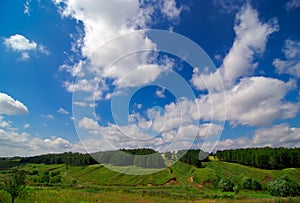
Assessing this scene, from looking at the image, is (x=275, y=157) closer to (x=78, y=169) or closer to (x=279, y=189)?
(x=279, y=189)

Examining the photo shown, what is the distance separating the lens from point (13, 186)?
47.8 ft

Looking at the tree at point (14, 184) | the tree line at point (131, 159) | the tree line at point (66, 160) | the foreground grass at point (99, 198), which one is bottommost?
the foreground grass at point (99, 198)

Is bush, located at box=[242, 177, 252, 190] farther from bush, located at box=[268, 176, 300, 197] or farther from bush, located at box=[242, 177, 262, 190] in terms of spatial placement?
bush, located at box=[268, 176, 300, 197]

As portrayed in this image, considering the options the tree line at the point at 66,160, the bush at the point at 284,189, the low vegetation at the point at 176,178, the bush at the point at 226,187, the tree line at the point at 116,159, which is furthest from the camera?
the tree line at the point at 66,160

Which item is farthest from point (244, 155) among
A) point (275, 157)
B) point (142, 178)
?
point (142, 178)

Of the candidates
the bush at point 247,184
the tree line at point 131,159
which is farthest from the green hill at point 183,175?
the bush at point 247,184

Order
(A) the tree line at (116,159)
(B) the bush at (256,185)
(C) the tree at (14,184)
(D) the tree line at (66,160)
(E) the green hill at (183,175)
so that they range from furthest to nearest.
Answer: (D) the tree line at (66,160) < (E) the green hill at (183,175) < (A) the tree line at (116,159) < (B) the bush at (256,185) < (C) the tree at (14,184)

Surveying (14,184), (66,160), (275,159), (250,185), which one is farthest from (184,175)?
(14,184)

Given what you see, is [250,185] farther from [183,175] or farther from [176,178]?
[183,175]

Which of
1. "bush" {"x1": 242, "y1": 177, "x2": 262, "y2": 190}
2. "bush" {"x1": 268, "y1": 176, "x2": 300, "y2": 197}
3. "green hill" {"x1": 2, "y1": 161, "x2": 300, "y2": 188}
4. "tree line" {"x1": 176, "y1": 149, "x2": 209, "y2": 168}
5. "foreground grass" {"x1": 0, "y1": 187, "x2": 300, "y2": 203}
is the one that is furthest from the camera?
"tree line" {"x1": 176, "y1": 149, "x2": 209, "y2": 168}

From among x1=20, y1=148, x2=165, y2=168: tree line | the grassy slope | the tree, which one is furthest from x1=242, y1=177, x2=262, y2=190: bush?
the tree

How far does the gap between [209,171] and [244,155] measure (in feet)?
65.3

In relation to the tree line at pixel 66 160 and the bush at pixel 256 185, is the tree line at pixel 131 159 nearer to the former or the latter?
the bush at pixel 256 185

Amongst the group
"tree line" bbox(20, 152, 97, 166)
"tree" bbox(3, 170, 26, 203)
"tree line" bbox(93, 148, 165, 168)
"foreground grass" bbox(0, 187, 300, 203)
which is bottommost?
"foreground grass" bbox(0, 187, 300, 203)
